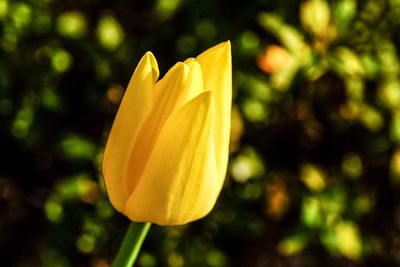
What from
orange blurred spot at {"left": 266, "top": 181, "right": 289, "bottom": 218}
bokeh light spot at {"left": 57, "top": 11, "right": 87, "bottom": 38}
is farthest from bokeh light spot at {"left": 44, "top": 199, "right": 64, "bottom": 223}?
A: orange blurred spot at {"left": 266, "top": 181, "right": 289, "bottom": 218}

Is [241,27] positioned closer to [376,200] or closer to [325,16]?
[325,16]

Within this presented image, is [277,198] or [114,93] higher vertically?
[114,93]

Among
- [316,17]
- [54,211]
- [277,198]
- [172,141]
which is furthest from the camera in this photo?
[277,198]

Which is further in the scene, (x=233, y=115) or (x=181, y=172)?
(x=233, y=115)

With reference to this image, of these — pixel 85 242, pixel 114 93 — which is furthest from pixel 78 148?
pixel 85 242

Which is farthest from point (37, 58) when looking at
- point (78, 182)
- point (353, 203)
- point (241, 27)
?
point (353, 203)

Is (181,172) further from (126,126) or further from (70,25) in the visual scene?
(70,25)
